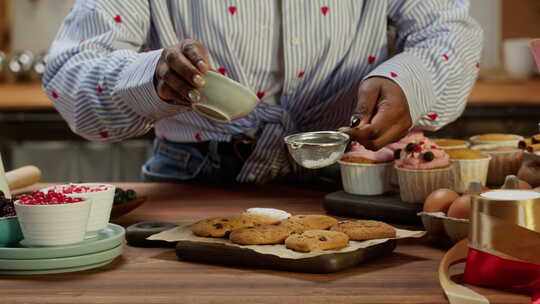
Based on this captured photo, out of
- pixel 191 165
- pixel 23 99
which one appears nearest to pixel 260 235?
pixel 191 165

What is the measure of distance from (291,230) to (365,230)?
0.39ft

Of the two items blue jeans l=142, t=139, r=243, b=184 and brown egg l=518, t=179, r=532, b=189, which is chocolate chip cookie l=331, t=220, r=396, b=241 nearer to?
brown egg l=518, t=179, r=532, b=189

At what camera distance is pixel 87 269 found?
1.26 metres

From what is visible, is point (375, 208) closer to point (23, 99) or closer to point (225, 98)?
point (225, 98)

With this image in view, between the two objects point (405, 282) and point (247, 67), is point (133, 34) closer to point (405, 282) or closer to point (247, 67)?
point (247, 67)

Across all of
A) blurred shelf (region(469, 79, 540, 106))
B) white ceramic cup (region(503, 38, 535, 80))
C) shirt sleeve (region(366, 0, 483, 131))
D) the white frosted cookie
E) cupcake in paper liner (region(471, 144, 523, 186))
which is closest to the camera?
the white frosted cookie

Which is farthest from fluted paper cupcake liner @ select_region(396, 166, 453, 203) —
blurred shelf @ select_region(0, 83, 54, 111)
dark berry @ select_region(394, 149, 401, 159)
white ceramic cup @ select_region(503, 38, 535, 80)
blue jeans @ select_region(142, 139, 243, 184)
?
white ceramic cup @ select_region(503, 38, 535, 80)

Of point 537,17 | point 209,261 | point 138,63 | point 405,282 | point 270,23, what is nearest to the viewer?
point 405,282

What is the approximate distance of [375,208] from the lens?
1.59m

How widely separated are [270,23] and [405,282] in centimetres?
99

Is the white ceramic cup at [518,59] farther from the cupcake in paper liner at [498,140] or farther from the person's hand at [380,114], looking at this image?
the person's hand at [380,114]

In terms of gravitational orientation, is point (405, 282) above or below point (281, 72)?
below

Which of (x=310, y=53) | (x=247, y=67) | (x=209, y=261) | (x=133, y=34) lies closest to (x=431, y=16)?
(x=310, y=53)

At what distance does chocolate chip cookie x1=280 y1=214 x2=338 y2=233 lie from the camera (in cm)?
135
